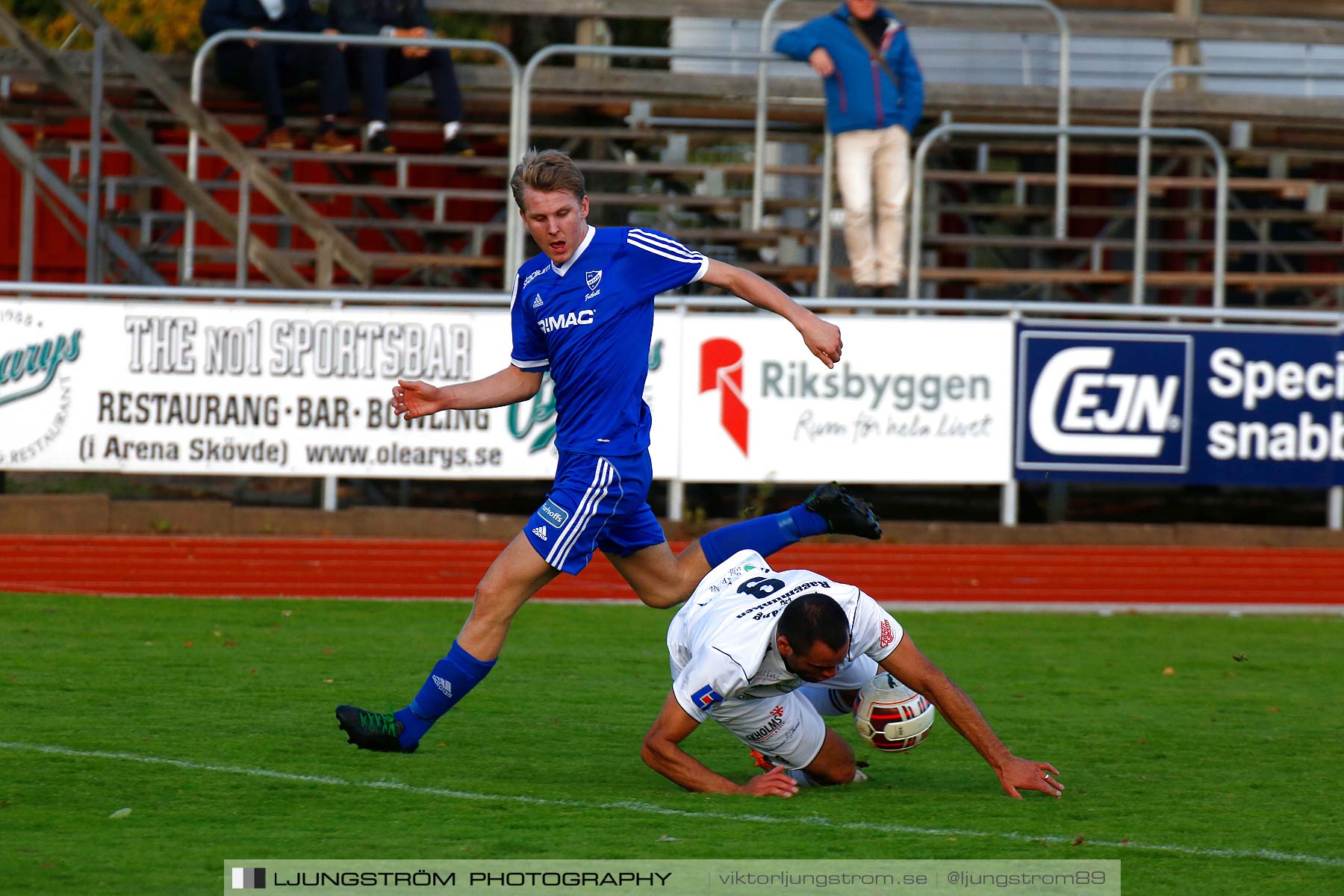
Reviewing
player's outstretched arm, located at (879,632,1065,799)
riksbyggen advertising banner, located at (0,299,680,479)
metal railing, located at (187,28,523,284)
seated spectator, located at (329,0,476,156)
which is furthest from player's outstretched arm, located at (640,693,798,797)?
seated spectator, located at (329,0,476,156)

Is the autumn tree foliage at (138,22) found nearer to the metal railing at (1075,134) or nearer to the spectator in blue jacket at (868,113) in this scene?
the spectator in blue jacket at (868,113)

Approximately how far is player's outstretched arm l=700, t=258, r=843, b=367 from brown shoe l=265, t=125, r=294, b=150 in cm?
1016

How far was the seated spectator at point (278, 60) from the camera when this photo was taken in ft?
48.1

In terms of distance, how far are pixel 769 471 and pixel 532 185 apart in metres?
6.88

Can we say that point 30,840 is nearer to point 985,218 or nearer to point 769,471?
point 769,471

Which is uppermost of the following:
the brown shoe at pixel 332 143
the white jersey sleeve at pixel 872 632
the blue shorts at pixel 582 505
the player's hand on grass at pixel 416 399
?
the brown shoe at pixel 332 143

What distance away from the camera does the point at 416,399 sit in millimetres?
5773

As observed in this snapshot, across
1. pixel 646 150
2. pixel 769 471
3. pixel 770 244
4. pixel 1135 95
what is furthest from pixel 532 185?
pixel 1135 95

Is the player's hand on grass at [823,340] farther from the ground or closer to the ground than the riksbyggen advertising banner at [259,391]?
farther from the ground

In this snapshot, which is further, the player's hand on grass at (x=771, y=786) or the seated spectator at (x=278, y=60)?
the seated spectator at (x=278, y=60)

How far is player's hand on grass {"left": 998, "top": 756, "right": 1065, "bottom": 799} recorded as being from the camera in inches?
218

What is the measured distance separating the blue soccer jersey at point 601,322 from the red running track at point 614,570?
5220 mm

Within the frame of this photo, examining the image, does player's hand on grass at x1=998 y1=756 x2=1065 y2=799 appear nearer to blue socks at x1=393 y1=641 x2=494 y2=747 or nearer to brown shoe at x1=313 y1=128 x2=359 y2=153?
blue socks at x1=393 y1=641 x2=494 y2=747

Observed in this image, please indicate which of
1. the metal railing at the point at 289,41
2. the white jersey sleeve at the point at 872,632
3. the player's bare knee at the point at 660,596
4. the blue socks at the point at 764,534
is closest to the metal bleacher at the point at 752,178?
the metal railing at the point at 289,41
